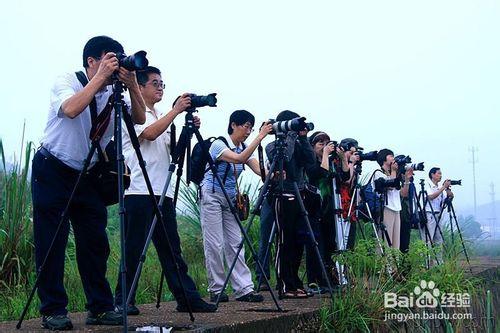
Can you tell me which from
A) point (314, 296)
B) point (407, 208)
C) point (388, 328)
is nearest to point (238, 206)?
point (314, 296)

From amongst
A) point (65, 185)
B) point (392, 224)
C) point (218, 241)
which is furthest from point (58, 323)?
point (392, 224)

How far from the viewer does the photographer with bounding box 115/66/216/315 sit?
15.8 feet

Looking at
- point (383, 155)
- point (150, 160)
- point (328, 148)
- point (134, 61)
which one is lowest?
point (150, 160)

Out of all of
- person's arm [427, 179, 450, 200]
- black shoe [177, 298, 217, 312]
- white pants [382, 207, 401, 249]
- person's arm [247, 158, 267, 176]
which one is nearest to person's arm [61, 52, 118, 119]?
black shoe [177, 298, 217, 312]

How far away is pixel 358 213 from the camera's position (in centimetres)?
806

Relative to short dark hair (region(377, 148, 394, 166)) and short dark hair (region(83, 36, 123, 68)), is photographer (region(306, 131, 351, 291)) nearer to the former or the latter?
short dark hair (region(377, 148, 394, 166))

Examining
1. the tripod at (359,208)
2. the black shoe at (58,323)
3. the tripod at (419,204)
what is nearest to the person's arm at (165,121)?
the black shoe at (58,323)

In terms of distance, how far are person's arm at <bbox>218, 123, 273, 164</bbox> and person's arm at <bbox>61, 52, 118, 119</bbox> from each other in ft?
6.51

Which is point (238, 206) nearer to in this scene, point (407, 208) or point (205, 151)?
point (205, 151)

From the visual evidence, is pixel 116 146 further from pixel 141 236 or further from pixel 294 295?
pixel 294 295

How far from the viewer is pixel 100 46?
159 inches

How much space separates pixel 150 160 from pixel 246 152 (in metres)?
0.92

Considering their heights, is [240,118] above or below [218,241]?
above

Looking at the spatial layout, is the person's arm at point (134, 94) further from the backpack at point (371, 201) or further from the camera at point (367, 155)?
the backpack at point (371, 201)
